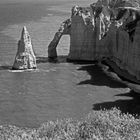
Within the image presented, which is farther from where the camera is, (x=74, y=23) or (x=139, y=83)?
(x=74, y=23)

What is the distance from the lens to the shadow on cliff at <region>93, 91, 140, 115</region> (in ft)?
204

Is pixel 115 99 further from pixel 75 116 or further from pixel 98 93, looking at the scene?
pixel 75 116

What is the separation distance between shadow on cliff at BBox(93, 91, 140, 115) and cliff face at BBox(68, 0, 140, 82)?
843 inches

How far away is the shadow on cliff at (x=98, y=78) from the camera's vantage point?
261 feet

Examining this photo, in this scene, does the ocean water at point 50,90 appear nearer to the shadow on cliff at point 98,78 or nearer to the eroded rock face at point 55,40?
the shadow on cliff at point 98,78

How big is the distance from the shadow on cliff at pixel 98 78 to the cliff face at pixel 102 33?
180 inches

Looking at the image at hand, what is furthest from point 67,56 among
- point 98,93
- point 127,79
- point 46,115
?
point 46,115

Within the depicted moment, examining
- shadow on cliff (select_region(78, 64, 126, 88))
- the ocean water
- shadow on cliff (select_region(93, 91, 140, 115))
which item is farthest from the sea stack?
shadow on cliff (select_region(93, 91, 140, 115))

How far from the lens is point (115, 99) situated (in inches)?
2685

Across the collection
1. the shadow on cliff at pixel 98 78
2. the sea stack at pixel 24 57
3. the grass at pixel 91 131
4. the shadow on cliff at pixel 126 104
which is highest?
the grass at pixel 91 131

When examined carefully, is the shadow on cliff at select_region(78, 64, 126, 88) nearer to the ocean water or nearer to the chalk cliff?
the ocean water

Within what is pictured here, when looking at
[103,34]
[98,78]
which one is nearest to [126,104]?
[98,78]

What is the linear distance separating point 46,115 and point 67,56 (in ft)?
Result: 153

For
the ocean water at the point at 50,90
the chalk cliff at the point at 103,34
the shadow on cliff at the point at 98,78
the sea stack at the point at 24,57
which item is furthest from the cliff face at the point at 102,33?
the sea stack at the point at 24,57
